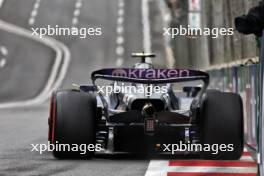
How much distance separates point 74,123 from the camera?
13.3m

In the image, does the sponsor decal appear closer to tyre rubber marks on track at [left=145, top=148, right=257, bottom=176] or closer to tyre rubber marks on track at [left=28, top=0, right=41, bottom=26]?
tyre rubber marks on track at [left=145, top=148, right=257, bottom=176]

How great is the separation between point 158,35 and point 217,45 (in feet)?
58.7

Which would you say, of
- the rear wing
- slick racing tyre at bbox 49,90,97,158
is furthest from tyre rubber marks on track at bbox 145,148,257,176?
the rear wing

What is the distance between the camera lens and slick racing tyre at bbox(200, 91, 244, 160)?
13.3m

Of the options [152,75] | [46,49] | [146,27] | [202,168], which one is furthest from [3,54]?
[202,168]

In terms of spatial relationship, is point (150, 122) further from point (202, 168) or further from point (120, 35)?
point (120, 35)

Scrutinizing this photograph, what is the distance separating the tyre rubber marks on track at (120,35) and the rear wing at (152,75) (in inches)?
1300

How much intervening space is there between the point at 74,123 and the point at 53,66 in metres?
33.0

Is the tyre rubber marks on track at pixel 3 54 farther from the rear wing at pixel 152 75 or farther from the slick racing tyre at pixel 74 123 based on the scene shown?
the rear wing at pixel 152 75

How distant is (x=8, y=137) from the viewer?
699 inches

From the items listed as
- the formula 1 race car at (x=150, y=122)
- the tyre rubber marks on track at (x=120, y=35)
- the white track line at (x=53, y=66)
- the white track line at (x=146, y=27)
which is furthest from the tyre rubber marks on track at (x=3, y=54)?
the formula 1 race car at (x=150, y=122)

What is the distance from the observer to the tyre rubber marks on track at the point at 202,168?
38.3 feet

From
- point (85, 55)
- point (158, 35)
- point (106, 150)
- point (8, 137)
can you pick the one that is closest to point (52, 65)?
point (85, 55)

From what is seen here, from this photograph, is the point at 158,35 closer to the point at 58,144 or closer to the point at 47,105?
the point at 47,105
